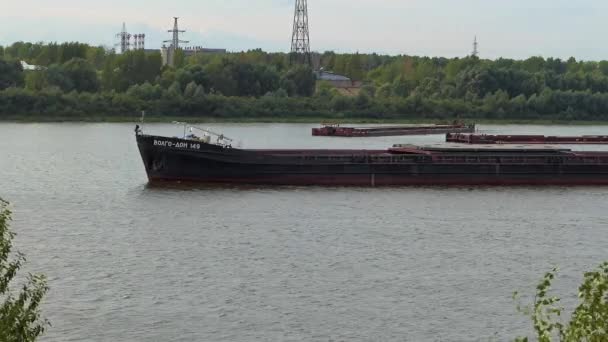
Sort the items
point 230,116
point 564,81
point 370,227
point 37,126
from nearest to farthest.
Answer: point 370,227, point 37,126, point 230,116, point 564,81

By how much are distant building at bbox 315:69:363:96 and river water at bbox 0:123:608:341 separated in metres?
120

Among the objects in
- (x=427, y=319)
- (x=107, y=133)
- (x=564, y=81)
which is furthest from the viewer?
(x=564, y=81)

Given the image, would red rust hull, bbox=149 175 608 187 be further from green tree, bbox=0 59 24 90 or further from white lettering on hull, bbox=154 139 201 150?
green tree, bbox=0 59 24 90

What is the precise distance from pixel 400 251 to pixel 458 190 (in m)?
16.5

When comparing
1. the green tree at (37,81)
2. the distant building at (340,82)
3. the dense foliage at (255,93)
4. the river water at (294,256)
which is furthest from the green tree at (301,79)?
the river water at (294,256)

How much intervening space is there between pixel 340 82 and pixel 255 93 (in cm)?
4917

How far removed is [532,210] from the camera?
4509cm

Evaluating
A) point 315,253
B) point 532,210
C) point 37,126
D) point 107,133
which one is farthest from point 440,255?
point 37,126

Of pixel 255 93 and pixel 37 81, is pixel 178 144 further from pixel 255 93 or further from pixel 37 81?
pixel 255 93

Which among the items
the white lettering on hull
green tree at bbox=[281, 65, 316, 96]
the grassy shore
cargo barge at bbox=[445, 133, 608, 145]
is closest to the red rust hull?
the white lettering on hull

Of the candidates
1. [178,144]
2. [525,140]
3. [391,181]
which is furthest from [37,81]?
[391,181]

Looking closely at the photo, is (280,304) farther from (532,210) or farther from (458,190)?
(458,190)

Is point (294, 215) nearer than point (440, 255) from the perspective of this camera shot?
No

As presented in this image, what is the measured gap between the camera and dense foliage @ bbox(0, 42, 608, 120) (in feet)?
380
